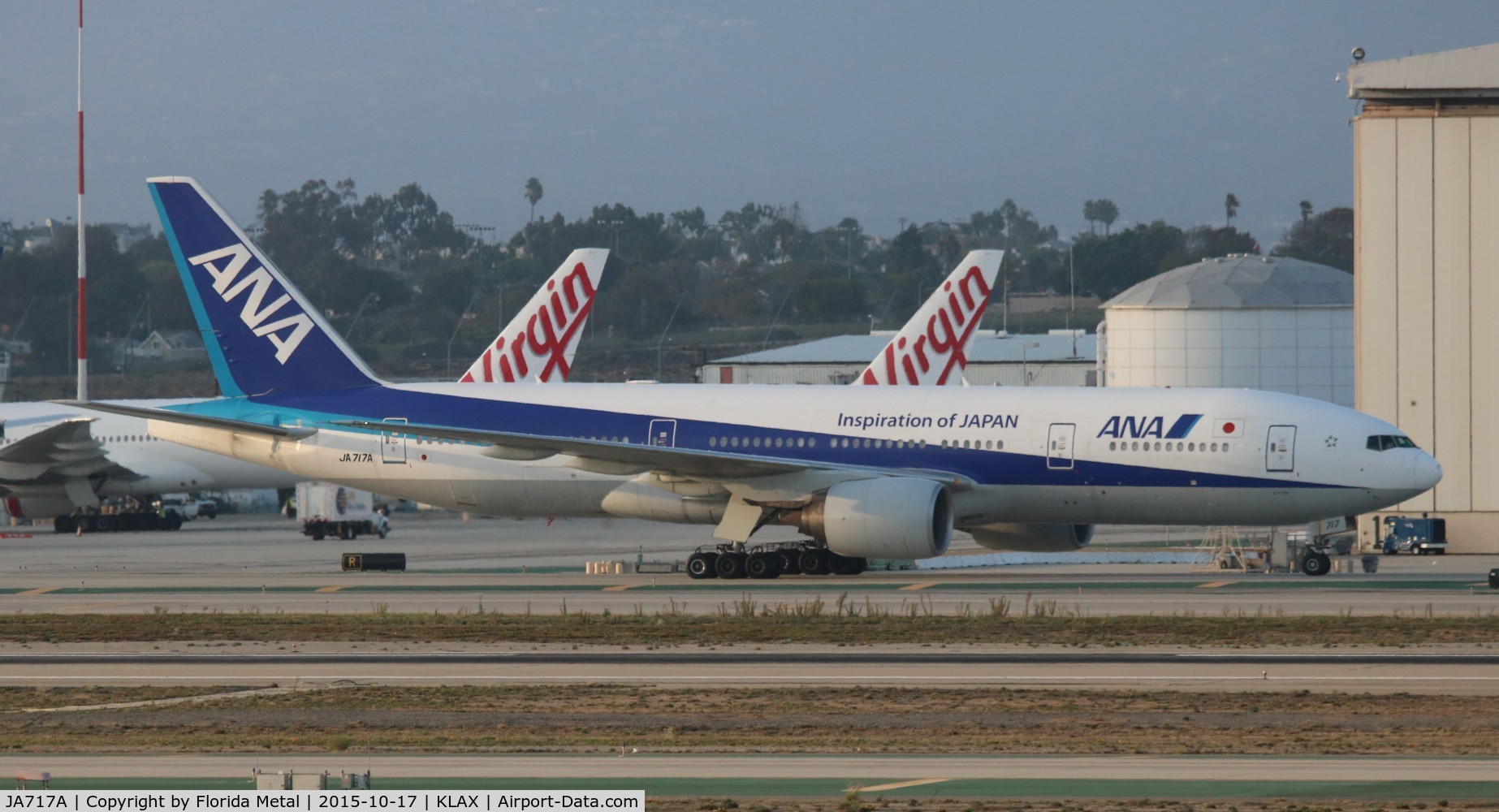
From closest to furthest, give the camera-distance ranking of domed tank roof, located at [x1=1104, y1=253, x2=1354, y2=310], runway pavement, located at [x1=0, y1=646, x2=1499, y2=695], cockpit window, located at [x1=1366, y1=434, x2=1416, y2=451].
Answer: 1. runway pavement, located at [x1=0, y1=646, x2=1499, y2=695]
2. cockpit window, located at [x1=1366, y1=434, x2=1416, y2=451]
3. domed tank roof, located at [x1=1104, y1=253, x2=1354, y2=310]

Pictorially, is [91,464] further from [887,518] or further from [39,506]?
[887,518]

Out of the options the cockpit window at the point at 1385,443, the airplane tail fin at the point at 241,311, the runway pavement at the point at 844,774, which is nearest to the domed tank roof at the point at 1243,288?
the cockpit window at the point at 1385,443

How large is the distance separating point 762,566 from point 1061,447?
22.1ft

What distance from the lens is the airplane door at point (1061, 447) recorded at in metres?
37.1

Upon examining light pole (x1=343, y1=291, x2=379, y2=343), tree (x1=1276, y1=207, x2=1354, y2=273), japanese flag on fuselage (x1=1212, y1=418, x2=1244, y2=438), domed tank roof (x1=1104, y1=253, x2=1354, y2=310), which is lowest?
japanese flag on fuselage (x1=1212, y1=418, x2=1244, y2=438)

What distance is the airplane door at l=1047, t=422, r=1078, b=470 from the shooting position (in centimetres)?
3706

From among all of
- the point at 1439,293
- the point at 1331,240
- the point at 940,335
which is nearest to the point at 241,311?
the point at 940,335

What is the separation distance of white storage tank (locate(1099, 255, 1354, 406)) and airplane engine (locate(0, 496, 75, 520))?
40101 mm

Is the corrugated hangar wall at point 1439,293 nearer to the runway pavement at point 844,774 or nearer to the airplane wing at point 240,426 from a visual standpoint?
the airplane wing at point 240,426

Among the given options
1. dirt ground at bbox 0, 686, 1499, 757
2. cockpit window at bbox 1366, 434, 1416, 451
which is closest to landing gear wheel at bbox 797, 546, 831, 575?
cockpit window at bbox 1366, 434, 1416, 451

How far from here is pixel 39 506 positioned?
2753 inches

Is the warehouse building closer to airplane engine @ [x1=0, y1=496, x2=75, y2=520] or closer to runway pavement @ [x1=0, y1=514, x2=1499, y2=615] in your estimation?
airplane engine @ [x1=0, y1=496, x2=75, y2=520]

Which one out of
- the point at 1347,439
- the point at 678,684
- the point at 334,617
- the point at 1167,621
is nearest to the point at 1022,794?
the point at 678,684

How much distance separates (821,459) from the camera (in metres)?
38.5
